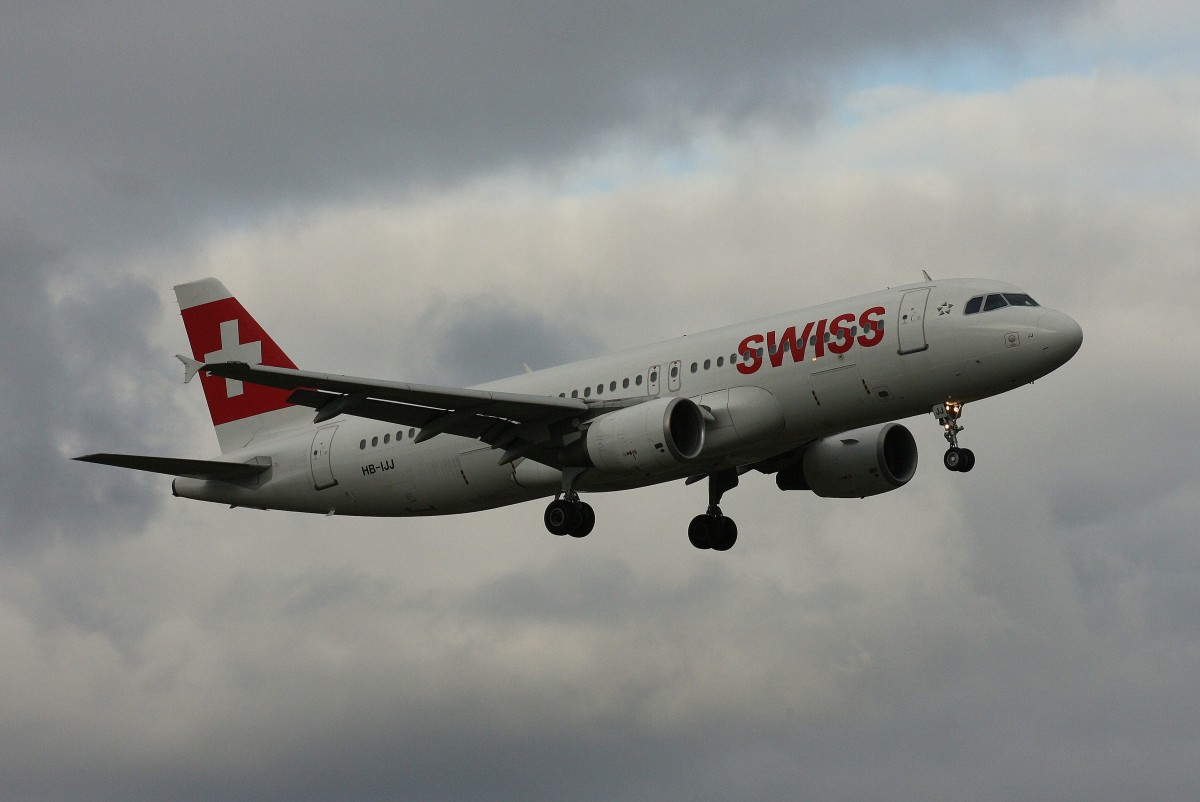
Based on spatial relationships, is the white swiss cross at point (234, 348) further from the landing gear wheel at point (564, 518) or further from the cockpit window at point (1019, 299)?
the cockpit window at point (1019, 299)

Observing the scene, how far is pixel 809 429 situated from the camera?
40594 millimetres

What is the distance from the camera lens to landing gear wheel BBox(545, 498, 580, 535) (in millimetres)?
42906

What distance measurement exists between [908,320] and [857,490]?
8369 mm

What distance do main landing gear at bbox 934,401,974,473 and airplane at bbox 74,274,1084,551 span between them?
4 cm

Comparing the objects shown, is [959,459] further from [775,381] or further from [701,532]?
[701,532]

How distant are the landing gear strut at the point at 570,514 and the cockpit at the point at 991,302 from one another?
10430 mm

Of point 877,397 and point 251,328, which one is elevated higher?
point 251,328

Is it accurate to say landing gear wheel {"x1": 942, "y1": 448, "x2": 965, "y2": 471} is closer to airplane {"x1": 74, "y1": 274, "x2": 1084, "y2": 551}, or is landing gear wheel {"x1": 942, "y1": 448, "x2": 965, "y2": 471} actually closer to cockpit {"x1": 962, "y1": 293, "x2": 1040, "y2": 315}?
airplane {"x1": 74, "y1": 274, "x2": 1084, "y2": 551}

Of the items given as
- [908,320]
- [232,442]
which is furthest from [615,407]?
[232,442]

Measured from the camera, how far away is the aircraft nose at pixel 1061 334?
125 ft

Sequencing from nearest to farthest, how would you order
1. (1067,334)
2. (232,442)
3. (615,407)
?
(1067,334) → (615,407) → (232,442)

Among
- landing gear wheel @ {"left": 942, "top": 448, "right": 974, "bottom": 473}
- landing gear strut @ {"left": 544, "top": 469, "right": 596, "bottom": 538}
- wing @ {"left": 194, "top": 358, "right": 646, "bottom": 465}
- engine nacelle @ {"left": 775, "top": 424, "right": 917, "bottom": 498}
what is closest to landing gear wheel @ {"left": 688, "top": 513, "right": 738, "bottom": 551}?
engine nacelle @ {"left": 775, "top": 424, "right": 917, "bottom": 498}

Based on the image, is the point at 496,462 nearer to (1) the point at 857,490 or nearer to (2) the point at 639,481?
(2) the point at 639,481

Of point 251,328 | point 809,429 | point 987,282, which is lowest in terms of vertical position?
point 809,429
